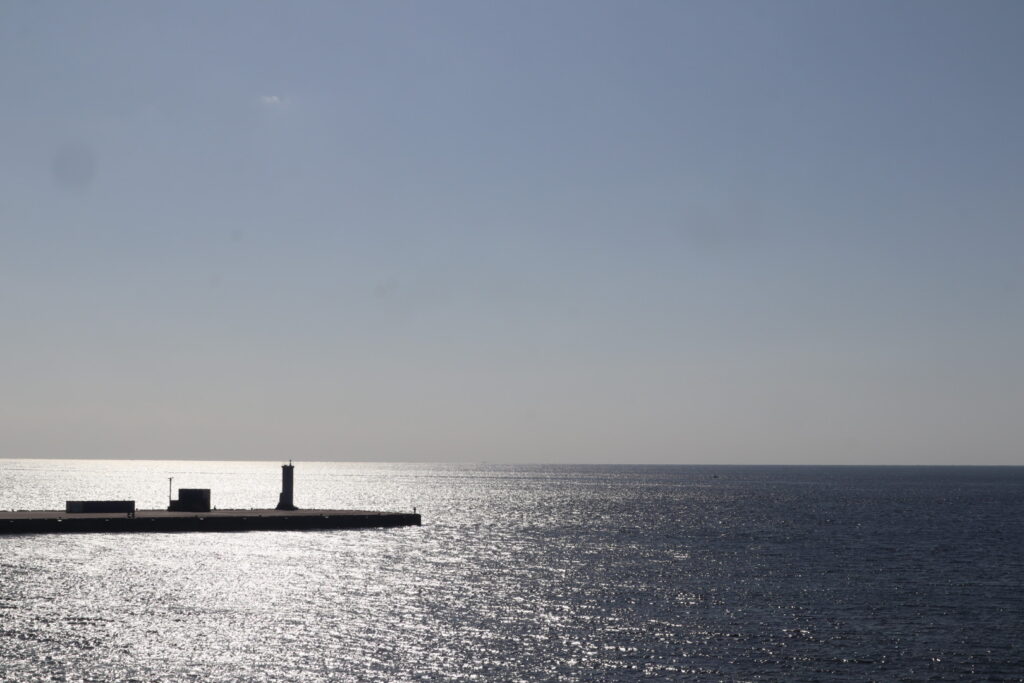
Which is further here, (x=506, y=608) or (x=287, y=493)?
(x=287, y=493)

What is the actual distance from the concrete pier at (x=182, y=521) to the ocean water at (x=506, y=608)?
488 cm

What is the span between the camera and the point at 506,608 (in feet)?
209

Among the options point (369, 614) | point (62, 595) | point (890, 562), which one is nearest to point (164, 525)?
point (62, 595)

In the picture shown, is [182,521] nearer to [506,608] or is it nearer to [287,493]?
[287,493]

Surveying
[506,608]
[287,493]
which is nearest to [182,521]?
[287,493]

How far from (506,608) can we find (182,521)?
60398 mm

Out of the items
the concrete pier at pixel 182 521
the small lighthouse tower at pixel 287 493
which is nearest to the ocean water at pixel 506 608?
the concrete pier at pixel 182 521

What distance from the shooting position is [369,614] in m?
61.0

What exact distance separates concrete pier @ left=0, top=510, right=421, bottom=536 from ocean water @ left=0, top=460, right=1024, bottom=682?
4880mm

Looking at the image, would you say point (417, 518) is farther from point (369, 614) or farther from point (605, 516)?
point (369, 614)

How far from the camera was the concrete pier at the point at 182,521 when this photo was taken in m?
106

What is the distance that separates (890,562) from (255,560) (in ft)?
181

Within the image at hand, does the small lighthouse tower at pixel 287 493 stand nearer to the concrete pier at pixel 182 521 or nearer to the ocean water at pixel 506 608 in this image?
the concrete pier at pixel 182 521

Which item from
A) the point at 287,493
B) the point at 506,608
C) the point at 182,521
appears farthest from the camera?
the point at 287,493
